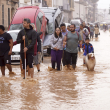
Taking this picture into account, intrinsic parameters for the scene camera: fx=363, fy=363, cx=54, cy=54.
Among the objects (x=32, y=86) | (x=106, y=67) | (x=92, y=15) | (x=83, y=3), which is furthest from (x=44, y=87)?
(x=92, y=15)

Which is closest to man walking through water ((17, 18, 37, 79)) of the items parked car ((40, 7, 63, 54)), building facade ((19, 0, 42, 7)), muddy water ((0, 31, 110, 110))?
muddy water ((0, 31, 110, 110))

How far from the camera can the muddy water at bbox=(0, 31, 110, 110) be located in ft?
21.7

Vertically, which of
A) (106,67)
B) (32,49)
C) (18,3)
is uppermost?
(18,3)

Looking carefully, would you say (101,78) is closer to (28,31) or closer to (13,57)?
(28,31)

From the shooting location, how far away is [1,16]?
1332 inches

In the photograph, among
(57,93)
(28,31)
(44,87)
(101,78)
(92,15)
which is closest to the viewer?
(57,93)

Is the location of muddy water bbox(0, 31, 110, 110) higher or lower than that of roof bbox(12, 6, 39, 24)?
lower

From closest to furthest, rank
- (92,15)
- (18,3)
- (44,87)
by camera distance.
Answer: (44,87), (18,3), (92,15)

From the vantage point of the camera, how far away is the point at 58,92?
313 inches

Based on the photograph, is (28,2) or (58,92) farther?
(28,2)

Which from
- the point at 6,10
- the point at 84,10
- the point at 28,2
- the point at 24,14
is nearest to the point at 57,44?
the point at 24,14

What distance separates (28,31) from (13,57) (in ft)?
15.7

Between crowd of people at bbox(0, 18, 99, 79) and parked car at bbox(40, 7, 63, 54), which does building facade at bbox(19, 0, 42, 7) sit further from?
crowd of people at bbox(0, 18, 99, 79)

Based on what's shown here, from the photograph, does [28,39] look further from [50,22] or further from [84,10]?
[84,10]
